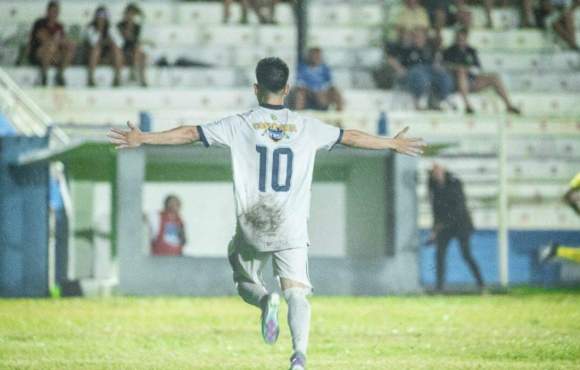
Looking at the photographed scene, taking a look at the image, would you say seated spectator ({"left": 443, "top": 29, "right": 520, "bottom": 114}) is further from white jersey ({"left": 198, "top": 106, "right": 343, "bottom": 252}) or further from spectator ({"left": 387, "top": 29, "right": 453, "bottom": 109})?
white jersey ({"left": 198, "top": 106, "right": 343, "bottom": 252})

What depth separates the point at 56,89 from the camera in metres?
21.9

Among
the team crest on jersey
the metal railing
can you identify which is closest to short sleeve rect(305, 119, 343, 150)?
the team crest on jersey

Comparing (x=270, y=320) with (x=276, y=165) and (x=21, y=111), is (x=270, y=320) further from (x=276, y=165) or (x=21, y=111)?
(x=21, y=111)

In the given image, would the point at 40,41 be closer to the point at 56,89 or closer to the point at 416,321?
the point at 56,89

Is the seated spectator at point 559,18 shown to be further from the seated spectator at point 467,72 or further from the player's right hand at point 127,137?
the player's right hand at point 127,137

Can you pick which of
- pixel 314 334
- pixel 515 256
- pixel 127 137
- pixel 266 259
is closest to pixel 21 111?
pixel 515 256

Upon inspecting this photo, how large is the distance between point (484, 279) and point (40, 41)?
27.9 ft

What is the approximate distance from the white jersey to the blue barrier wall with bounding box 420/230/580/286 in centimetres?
1350

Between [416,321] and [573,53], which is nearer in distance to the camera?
[416,321]

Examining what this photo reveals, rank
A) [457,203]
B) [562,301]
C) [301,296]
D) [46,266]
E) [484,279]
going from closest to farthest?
[301,296], [562,301], [46,266], [457,203], [484,279]

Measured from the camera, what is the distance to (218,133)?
25.8ft

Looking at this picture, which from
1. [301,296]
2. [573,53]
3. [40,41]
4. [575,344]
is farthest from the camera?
[573,53]

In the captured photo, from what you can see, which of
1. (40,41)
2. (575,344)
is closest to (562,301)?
(575,344)

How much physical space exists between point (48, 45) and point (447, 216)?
7.66 m
